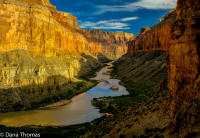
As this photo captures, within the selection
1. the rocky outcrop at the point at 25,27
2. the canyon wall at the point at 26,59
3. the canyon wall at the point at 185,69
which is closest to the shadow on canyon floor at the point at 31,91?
the canyon wall at the point at 26,59

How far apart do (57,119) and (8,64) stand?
60.2 ft

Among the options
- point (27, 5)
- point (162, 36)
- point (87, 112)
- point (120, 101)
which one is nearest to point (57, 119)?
point (87, 112)

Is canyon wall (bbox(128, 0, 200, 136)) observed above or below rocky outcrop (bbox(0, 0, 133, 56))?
below

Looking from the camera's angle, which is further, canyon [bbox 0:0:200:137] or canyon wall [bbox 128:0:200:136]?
canyon [bbox 0:0:200:137]

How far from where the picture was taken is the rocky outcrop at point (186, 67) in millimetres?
10289

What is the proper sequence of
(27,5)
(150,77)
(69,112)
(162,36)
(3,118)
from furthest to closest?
(162,36) < (150,77) < (27,5) < (69,112) < (3,118)

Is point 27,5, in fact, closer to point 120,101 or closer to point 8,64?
point 8,64

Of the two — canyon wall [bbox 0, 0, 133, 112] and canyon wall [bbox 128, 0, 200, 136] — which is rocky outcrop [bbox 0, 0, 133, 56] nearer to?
canyon wall [bbox 0, 0, 133, 112]

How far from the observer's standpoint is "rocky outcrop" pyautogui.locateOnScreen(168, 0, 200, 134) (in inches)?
405

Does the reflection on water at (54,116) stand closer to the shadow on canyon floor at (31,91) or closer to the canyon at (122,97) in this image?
the shadow on canyon floor at (31,91)

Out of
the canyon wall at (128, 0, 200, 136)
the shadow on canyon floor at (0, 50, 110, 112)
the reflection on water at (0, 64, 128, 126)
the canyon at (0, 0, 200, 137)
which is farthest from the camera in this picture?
the shadow on canyon floor at (0, 50, 110, 112)

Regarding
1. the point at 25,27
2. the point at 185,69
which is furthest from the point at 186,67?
the point at 25,27


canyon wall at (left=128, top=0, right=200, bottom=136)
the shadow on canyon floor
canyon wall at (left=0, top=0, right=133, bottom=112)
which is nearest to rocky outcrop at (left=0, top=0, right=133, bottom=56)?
canyon wall at (left=0, top=0, right=133, bottom=112)

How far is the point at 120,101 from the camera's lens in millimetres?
40812
